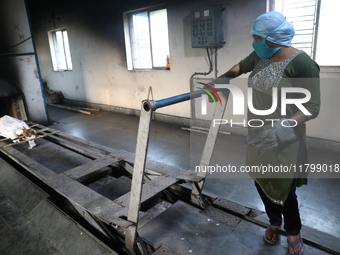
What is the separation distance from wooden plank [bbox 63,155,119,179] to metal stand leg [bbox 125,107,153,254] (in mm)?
1015

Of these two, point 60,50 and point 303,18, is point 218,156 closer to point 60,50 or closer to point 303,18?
point 303,18

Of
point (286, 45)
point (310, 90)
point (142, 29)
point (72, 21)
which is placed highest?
point (72, 21)

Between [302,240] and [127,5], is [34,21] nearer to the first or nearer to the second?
[127,5]

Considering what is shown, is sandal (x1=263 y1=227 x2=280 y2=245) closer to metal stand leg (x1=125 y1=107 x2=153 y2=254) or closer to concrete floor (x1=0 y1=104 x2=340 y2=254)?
concrete floor (x1=0 y1=104 x2=340 y2=254)

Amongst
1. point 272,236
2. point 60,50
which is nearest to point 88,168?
point 272,236

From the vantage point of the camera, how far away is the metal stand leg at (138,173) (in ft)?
4.87

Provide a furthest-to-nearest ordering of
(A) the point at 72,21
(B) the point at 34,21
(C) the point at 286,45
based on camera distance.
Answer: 1. (B) the point at 34,21
2. (A) the point at 72,21
3. (C) the point at 286,45

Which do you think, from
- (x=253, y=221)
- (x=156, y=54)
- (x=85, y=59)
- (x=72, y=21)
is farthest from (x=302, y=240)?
(x=72, y=21)

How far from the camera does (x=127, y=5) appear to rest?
5477mm

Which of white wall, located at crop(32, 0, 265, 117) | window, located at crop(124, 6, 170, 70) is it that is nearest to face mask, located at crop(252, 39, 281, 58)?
white wall, located at crop(32, 0, 265, 117)

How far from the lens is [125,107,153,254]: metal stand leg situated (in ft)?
4.87

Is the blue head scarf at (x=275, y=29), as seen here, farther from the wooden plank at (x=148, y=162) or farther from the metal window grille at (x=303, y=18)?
the metal window grille at (x=303, y=18)

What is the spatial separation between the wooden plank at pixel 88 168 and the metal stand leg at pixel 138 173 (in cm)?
102

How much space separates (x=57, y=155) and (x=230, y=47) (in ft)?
10.4
